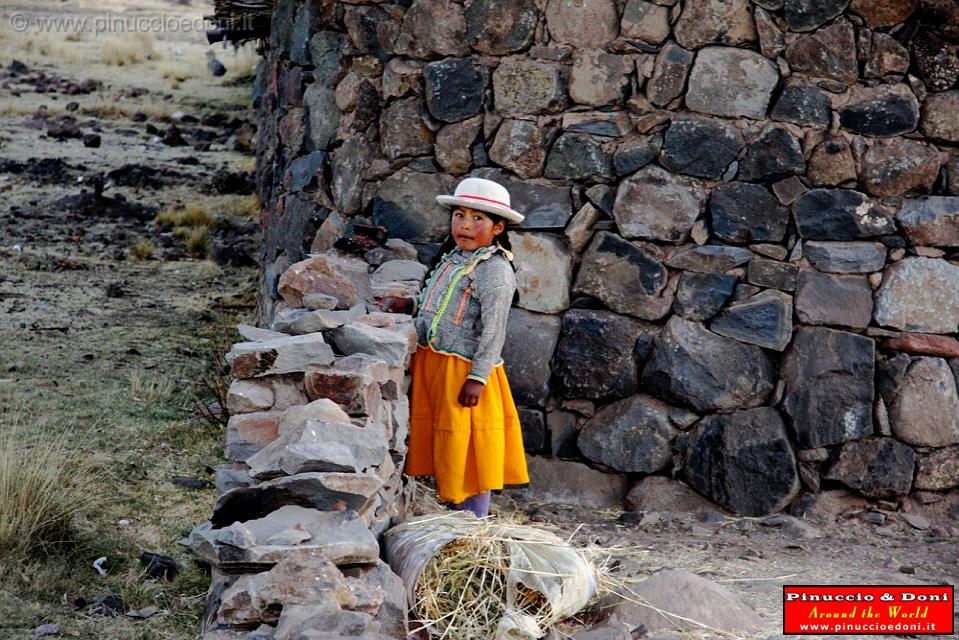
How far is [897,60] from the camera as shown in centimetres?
529

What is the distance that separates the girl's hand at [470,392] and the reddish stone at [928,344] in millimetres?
2322

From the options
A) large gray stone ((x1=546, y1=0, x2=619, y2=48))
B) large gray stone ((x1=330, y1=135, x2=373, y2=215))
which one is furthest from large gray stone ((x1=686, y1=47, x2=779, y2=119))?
large gray stone ((x1=330, y1=135, x2=373, y2=215))

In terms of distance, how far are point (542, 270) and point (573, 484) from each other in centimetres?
113

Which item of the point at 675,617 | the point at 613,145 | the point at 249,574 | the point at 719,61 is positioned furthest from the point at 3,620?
the point at 719,61

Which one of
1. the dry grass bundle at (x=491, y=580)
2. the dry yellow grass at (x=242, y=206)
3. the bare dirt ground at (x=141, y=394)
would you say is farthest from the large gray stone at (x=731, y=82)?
the dry yellow grass at (x=242, y=206)

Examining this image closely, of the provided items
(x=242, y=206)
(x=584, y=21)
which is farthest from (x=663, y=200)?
(x=242, y=206)

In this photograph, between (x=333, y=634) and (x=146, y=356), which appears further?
(x=146, y=356)

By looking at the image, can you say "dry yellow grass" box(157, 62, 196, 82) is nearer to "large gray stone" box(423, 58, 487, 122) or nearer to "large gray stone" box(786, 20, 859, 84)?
"large gray stone" box(423, 58, 487, 122)

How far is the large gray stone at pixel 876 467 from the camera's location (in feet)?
18.0

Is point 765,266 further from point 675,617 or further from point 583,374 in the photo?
point 675,617

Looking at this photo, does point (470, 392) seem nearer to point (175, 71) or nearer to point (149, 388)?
point (149, 388)

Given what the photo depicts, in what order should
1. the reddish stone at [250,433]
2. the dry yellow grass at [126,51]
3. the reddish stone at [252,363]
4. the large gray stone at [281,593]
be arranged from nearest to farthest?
the large gray stone at [281,593]
the reddish stone at [250,433]
the reddish stone at [252,363]
the dry yellow grass at [126,51]

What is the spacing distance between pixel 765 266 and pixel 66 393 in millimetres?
4401

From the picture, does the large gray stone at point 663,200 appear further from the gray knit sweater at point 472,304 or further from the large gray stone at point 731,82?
the gray knit sweater at point 472,304
